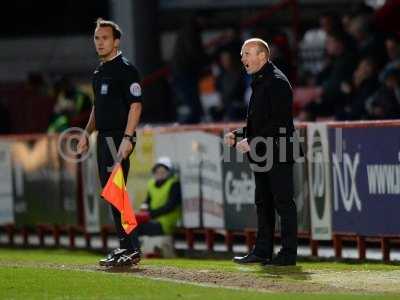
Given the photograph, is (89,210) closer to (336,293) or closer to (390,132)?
(390,132)

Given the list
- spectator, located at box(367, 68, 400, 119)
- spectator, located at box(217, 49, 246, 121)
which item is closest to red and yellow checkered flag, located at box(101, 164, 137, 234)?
spectator, located at box(367, 68, 400, 119)

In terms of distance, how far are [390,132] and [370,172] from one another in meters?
0.58

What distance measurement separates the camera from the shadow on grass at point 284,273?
43.0ft

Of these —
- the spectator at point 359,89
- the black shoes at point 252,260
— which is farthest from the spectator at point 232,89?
the black shoes at point 252,260

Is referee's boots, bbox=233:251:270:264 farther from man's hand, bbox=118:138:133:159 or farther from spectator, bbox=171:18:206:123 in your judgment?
spectator, bbox=171:18:206:123

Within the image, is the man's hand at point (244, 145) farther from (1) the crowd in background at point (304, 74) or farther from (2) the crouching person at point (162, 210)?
(2) the crouching person at point (162, 210)

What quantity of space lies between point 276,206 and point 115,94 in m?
1.86

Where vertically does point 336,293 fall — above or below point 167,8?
below

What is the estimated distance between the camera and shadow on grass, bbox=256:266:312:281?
13109 millimetres

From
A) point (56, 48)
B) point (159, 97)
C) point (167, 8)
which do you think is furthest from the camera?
point (56, 48)

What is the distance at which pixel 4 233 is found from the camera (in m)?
24.0

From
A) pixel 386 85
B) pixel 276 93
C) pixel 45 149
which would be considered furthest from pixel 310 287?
pixel 45 149

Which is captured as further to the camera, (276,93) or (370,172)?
(370,172)

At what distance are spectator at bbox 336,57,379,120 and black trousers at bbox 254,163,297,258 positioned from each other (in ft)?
16.2
